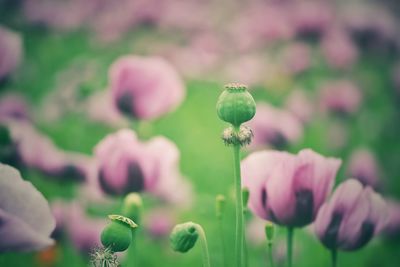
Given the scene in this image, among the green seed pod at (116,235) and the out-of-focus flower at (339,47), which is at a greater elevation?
the out-of-focus flower at (339,47)

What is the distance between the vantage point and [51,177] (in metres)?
0.73

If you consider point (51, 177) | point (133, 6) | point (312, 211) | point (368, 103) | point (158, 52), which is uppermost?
point (133, 6)

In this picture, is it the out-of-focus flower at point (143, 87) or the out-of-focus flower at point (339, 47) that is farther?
the out-of-focus flower at point (339, 47)

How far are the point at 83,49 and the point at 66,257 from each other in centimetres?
86

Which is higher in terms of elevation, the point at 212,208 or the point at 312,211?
the point at 212,208

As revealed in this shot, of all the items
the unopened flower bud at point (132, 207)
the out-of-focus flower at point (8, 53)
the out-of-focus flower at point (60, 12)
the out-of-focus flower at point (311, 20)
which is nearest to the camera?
the unopened flower bud at point (132, 207)

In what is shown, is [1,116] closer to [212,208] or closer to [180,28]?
[212,208]

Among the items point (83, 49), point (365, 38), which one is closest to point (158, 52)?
point (83, 49)

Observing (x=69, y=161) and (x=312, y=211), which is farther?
(x=69, y=161)

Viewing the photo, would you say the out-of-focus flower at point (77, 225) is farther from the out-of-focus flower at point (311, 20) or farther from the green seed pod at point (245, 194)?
the out-of-focus flower at point (311, 20)

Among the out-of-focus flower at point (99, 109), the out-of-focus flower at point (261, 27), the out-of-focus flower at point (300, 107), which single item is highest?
the out-of-focus flower at point (261, 27)

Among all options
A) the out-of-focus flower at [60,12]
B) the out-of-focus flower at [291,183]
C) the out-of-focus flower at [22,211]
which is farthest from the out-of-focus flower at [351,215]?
the out-of-focus flower at [60,12]

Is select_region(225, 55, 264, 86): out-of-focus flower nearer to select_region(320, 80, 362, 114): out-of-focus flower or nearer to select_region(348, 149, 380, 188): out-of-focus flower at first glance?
select_region(320, 80, 362, 114): out-of-focus flower

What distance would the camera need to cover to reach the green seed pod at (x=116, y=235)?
0.41 meters
